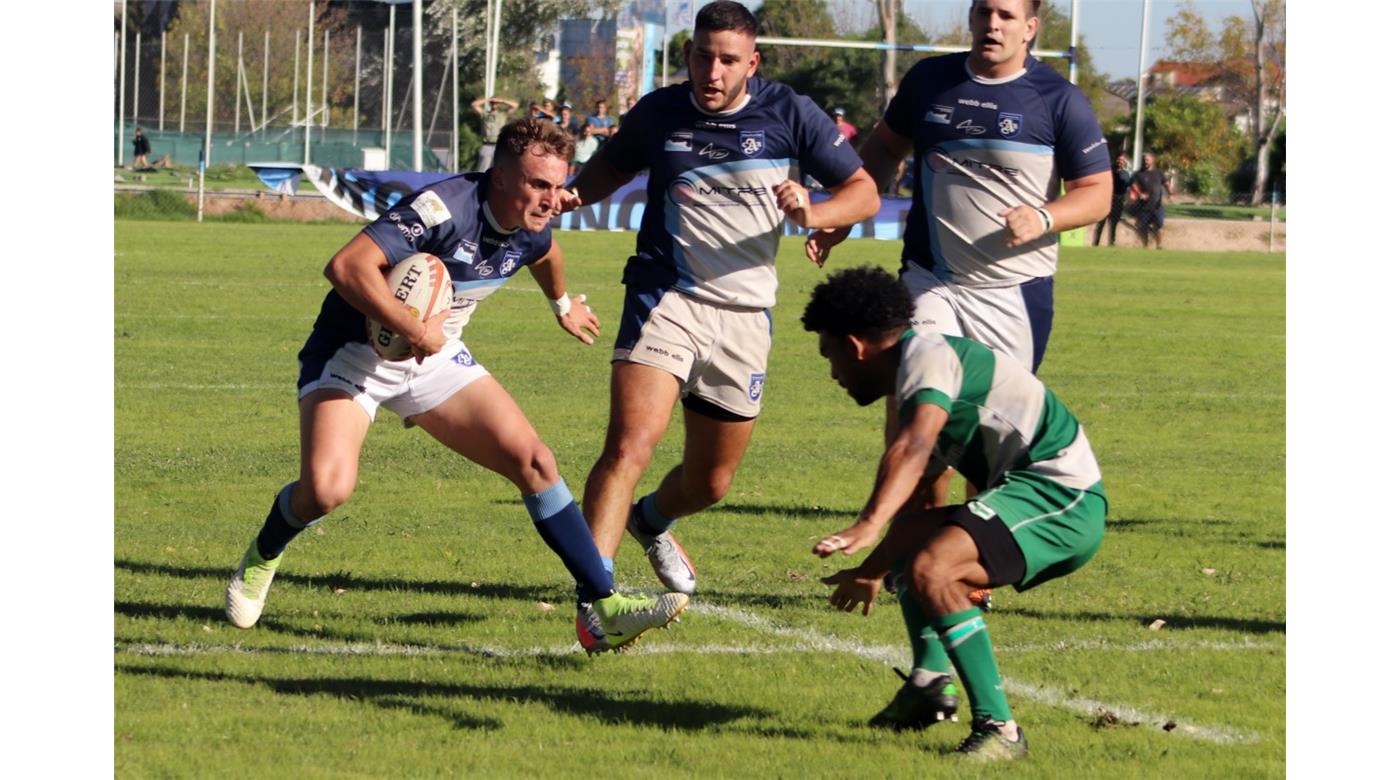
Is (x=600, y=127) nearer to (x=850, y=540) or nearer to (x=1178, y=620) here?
(x=1178, y=620)

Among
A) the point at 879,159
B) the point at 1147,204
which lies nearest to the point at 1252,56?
the point at 1147,204

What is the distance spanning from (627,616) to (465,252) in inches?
57.3

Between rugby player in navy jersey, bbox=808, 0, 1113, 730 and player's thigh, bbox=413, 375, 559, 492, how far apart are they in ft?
4.58

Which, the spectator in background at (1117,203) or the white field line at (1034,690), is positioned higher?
the spectator in background at (1117,203)

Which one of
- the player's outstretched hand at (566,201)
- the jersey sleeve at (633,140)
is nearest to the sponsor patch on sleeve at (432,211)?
the player's outstretched hand at (566,201)

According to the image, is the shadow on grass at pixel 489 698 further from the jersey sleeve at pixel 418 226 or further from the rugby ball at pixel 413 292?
the jersey sleeve at pixel 418 226

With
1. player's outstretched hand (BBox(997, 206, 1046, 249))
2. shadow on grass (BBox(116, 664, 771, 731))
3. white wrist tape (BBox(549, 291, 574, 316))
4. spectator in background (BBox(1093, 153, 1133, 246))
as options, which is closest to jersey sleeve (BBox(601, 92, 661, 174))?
white wrist tape (BBox(549, 291, 574, 316))

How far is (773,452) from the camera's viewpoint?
11.5m

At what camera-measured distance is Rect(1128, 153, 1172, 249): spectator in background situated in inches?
1368

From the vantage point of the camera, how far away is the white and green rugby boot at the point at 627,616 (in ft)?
20.6

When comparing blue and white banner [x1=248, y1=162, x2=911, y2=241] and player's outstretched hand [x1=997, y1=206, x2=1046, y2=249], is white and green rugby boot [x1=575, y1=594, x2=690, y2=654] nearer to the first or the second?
player's outstretched hand [x1=997, y1=206, x2=1046, y2=249]

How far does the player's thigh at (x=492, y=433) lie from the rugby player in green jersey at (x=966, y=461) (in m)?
1.53

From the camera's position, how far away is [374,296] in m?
6.27

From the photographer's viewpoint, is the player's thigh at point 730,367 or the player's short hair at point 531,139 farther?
the player's thigh at point 730,367
